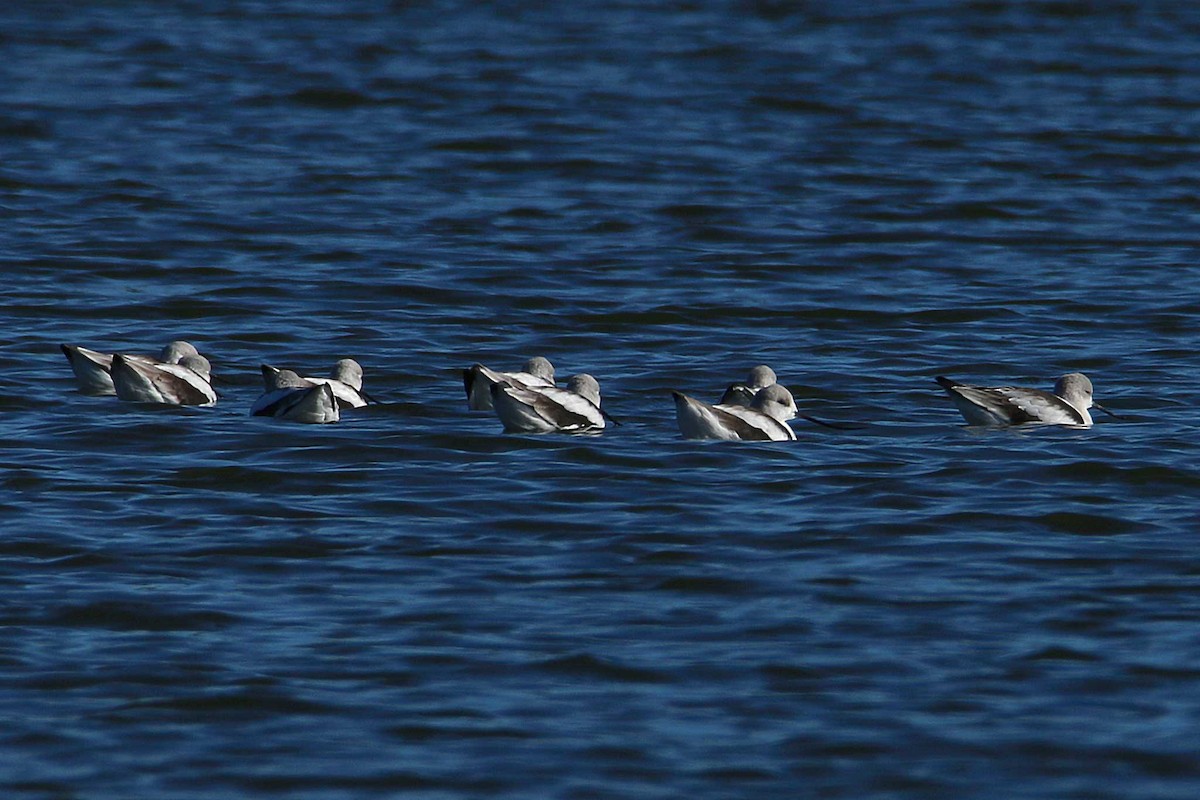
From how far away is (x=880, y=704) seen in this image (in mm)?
9211

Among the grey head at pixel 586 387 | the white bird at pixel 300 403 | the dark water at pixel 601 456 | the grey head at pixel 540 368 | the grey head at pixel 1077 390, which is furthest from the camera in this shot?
the grey head at pixel 540 368

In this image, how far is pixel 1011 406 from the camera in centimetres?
1441

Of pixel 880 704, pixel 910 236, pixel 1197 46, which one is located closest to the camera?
pixel 880 704

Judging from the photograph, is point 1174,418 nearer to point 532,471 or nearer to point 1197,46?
point 532,471

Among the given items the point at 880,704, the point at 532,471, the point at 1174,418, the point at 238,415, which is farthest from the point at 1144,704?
the point at 238,415

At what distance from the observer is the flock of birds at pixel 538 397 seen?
1400cm

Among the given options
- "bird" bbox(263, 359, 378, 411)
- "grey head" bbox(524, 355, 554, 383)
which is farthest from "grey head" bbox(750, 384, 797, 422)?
"bird" bbox(263, 359, 378, 411)

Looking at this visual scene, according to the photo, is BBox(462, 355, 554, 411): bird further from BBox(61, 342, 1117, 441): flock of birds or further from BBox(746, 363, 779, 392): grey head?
BBox(746, 363, 779, 392): grey head

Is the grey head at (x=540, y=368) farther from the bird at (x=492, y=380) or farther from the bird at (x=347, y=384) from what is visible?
the bird at (x=347, y=384)

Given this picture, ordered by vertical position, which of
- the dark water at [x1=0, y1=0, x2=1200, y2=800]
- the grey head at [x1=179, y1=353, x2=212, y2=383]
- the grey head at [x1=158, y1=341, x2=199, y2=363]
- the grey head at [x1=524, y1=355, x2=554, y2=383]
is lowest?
the dark water at [x1=0, y1=0, x2=1200, y2=800]

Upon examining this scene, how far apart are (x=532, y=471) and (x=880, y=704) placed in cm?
443

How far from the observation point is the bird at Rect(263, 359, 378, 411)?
48.8 feet

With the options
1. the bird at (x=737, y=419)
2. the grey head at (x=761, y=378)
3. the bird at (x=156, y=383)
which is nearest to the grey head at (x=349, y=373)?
the bird at (x=156, y=383)

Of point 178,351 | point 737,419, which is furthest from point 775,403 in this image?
point 178,351
